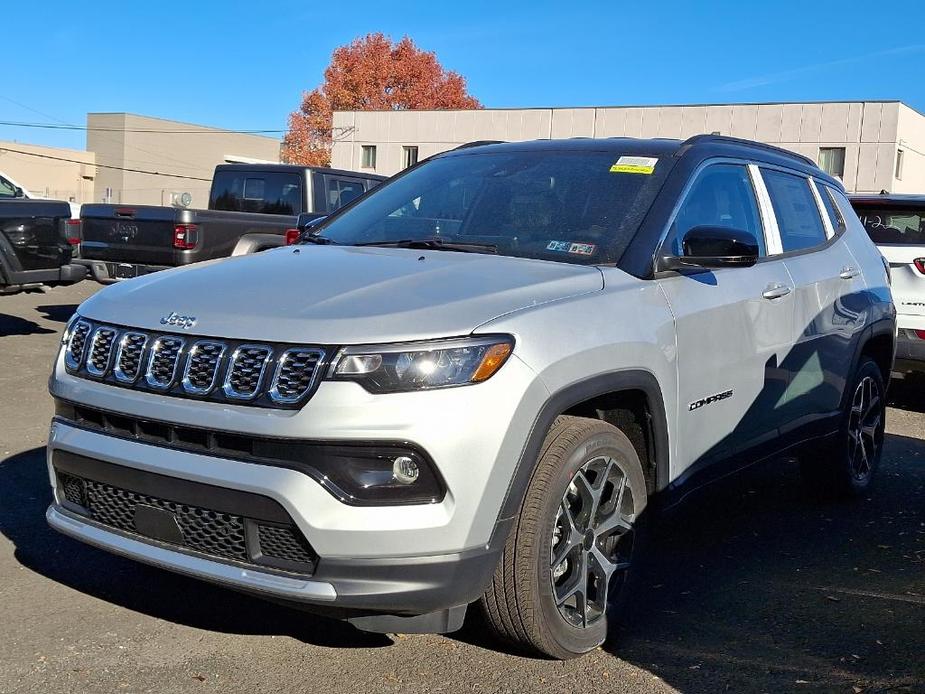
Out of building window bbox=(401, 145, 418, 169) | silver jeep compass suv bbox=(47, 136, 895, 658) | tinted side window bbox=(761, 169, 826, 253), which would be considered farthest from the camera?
building window bbox=(401, 145, 418, 169)

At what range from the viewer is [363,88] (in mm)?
57000

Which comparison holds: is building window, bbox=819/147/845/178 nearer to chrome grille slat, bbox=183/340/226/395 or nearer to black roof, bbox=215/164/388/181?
black roof, bbox=215/164/388/181

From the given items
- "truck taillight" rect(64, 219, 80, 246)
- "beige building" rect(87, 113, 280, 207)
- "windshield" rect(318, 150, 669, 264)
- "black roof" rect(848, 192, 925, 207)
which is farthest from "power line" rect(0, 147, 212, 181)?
"windshield" rect(318, 150, 669, 264)

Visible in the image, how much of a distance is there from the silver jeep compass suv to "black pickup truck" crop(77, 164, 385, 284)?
645 cm

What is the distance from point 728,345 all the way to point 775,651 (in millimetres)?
1199

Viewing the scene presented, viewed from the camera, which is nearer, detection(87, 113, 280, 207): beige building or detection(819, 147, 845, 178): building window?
detection(819, 147, 845, 178): building window

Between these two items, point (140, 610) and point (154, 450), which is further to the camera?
point (140, 610)

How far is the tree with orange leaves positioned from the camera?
56719 millimetres

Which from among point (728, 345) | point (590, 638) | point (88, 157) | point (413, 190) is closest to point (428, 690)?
point (590, 638)

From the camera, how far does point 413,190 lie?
477 centimetres

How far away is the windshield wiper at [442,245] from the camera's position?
4004mm

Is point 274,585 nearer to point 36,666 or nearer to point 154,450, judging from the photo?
point 154,450

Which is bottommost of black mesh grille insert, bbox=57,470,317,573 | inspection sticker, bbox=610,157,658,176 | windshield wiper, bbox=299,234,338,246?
black mesh grille insert, bbox=57,470,317,573

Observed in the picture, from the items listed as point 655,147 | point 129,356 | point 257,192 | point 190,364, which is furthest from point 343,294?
point 257,192
